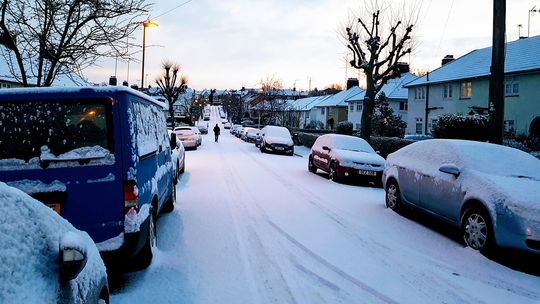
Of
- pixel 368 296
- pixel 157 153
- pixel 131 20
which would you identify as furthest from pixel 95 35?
pixel 368 296

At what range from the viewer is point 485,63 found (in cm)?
3231

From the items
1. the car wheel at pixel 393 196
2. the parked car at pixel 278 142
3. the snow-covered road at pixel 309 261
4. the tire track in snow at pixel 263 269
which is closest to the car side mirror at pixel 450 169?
the snow-covered road at pixel 309 261

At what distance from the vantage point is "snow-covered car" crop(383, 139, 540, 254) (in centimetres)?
548

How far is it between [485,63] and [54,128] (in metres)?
34.4

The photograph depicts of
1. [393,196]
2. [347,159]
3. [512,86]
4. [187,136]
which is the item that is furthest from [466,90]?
[393,196]

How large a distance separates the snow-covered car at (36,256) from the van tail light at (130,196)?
1.80 meters

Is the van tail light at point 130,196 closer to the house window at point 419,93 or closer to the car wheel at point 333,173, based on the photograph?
the car wheel at point 333,173

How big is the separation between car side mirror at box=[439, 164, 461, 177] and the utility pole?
13.9ft

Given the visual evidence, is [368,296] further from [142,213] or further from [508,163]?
[508,163]

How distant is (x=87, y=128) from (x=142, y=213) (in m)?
1.09

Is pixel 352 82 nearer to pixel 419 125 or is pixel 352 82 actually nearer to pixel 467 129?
pixel 419 125

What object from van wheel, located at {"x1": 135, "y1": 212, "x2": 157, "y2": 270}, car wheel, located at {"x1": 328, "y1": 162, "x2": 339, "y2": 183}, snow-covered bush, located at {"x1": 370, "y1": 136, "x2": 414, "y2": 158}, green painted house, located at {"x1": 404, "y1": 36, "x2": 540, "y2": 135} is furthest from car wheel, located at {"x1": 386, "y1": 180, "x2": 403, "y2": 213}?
A: green painted house, located at {"x1": 404, "y1": 36, "x2": 540, "y2": 135}

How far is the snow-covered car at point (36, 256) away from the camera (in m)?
1.88

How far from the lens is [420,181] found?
783 cm
